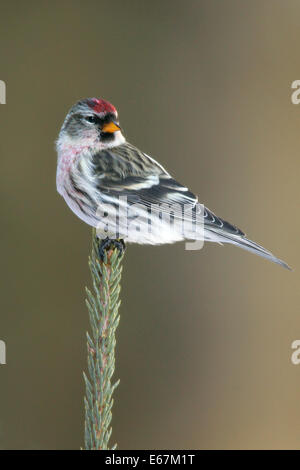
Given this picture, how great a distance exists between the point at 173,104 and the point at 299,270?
1295 mm

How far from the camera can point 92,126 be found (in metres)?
2.48

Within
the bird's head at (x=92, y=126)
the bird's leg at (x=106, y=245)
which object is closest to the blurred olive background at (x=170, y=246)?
the bird's head at (x=92, y=126)

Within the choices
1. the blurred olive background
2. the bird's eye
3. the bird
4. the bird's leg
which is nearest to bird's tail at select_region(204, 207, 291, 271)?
the bird

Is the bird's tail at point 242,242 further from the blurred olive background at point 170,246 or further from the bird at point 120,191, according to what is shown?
the blurred olive background at point 170,246

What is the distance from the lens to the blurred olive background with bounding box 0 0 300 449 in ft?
11.2

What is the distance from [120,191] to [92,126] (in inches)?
12.2

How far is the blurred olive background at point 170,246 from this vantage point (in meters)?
3.43

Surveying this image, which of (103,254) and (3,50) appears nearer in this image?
(103,254)

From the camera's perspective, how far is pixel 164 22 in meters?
3.99

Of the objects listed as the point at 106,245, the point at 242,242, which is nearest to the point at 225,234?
the point at 242,242

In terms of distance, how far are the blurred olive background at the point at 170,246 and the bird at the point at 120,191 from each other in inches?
40.3

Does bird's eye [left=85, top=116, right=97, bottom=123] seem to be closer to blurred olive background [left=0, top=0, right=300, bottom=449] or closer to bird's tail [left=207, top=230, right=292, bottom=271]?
bird's tail [left=207, top=230, right=292, bottom=271]
